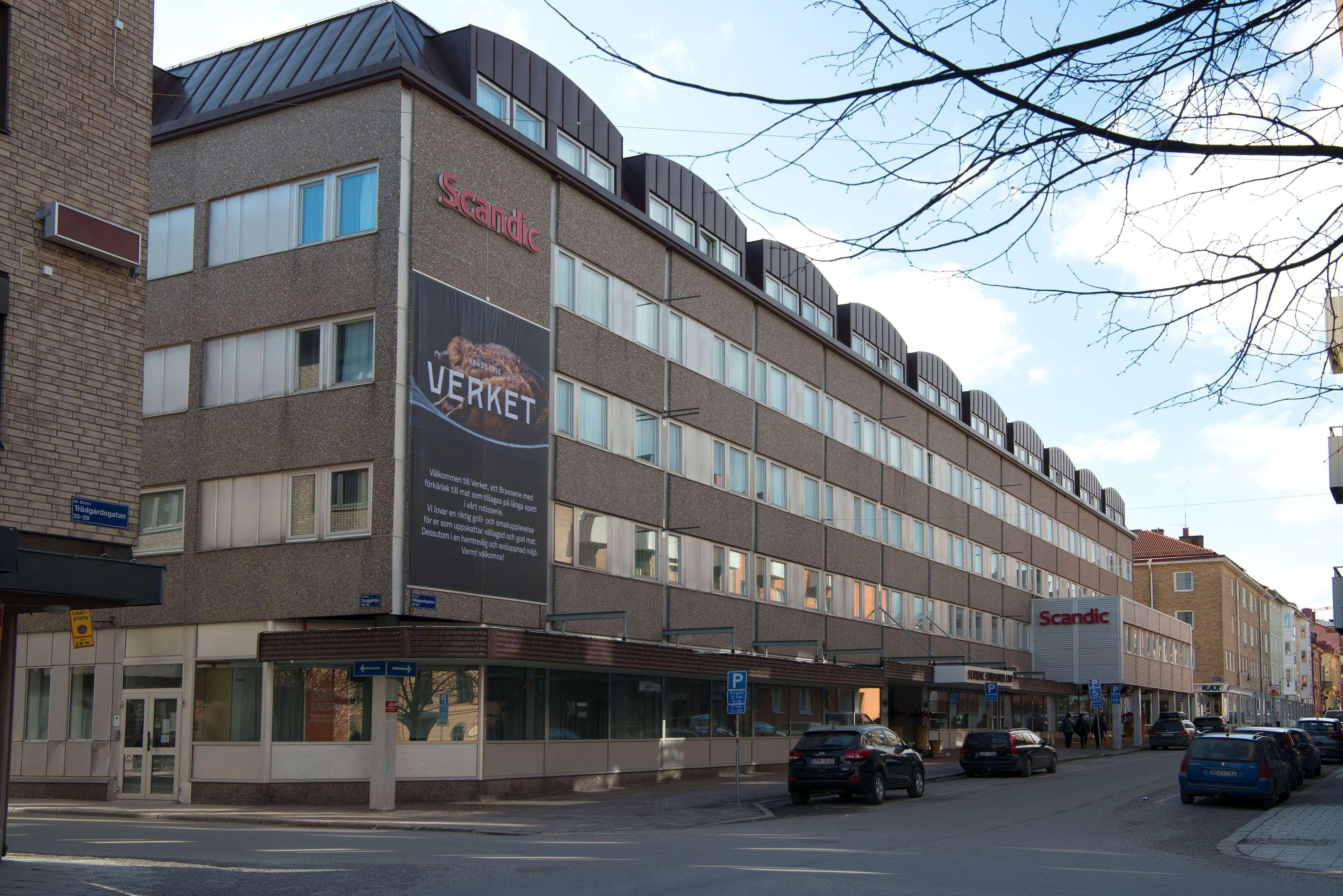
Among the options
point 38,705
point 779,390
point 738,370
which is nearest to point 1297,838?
point 738,370

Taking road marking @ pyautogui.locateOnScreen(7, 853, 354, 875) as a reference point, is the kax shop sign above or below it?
above

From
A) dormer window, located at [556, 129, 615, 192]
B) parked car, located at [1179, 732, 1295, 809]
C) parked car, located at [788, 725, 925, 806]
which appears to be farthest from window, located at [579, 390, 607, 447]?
parked car, located at [1179, 732, 1295, 809]

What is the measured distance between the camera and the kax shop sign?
2434 centimetres

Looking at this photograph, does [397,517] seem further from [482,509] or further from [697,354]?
→ [697,354]

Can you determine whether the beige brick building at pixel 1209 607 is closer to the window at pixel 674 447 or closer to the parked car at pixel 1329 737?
the parked car at pixel 1329 737

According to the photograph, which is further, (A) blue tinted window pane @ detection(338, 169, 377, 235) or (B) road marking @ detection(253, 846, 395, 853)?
(A) blue tinted window pane @ detection(338, 169, 377, 235)

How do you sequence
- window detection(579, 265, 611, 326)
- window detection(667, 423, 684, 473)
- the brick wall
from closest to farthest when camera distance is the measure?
the brick wall
window detection(579, 265, 611, 326)
window detection(667, 423, 684, 473)

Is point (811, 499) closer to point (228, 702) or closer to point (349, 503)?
point (349, 503)

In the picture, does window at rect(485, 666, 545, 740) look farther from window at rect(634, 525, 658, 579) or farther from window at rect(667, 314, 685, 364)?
window at rect(667, 314, 685, 364)

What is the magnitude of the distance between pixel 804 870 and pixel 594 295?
17962mm

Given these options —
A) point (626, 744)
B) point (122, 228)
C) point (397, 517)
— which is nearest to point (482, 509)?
point (397, 517)

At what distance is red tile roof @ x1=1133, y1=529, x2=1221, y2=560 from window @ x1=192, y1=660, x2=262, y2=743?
264 ft

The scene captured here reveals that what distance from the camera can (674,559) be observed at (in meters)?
30.8

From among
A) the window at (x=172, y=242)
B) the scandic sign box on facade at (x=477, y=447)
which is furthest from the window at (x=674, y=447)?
the window at (x=172, y=242)
